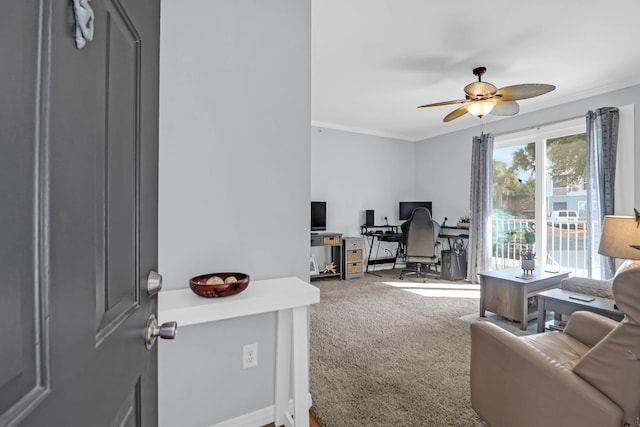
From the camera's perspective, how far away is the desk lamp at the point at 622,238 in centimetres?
200

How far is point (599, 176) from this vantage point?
3549mm

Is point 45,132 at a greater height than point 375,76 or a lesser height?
lesser

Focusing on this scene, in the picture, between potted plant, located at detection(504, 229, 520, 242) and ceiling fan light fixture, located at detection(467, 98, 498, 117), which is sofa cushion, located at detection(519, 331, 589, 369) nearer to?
ceiling fan light fixture, located at detection(467, 98, 498, 117)

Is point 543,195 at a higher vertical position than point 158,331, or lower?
higher

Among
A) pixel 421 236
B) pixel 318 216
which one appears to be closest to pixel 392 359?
pixel 421 236

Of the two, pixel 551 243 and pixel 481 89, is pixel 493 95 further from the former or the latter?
pixel 551 243

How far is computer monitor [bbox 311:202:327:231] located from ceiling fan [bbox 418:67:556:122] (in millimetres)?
2440

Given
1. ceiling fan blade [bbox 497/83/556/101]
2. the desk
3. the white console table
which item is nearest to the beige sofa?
the white console table

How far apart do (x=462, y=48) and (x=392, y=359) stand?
2.74 m

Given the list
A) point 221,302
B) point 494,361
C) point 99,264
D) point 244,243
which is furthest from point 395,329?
point 99,264

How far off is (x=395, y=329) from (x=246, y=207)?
2.03 meters

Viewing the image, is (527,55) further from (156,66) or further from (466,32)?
(156,66)

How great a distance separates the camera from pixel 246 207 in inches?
63.9

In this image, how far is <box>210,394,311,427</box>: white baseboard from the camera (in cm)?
156
